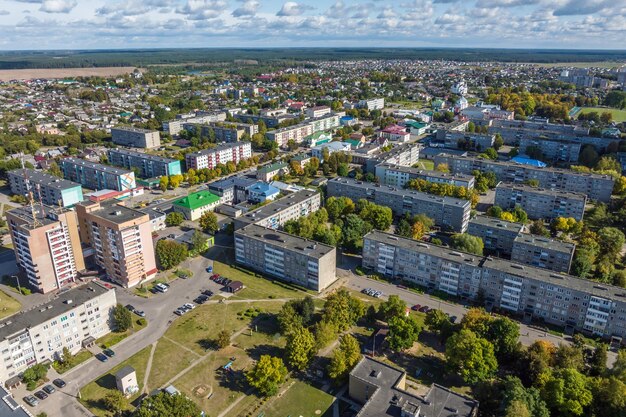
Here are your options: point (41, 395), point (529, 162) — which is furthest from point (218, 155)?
point (529, 162)

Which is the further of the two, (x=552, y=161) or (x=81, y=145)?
(x=81, y=145)

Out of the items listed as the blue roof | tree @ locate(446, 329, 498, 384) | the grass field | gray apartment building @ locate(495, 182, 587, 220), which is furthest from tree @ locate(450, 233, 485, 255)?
the grass field

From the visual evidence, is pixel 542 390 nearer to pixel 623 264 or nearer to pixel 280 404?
pixel 280 404

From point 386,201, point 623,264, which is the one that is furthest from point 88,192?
point 623,264

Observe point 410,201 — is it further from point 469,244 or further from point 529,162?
point 529,162

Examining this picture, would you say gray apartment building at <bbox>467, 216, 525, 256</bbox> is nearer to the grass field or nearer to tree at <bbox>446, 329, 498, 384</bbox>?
tree at <bbox>446, 329, 498, 384</bbox>

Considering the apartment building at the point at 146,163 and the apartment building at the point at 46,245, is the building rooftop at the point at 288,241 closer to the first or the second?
the apartment building at the point at 46,245
